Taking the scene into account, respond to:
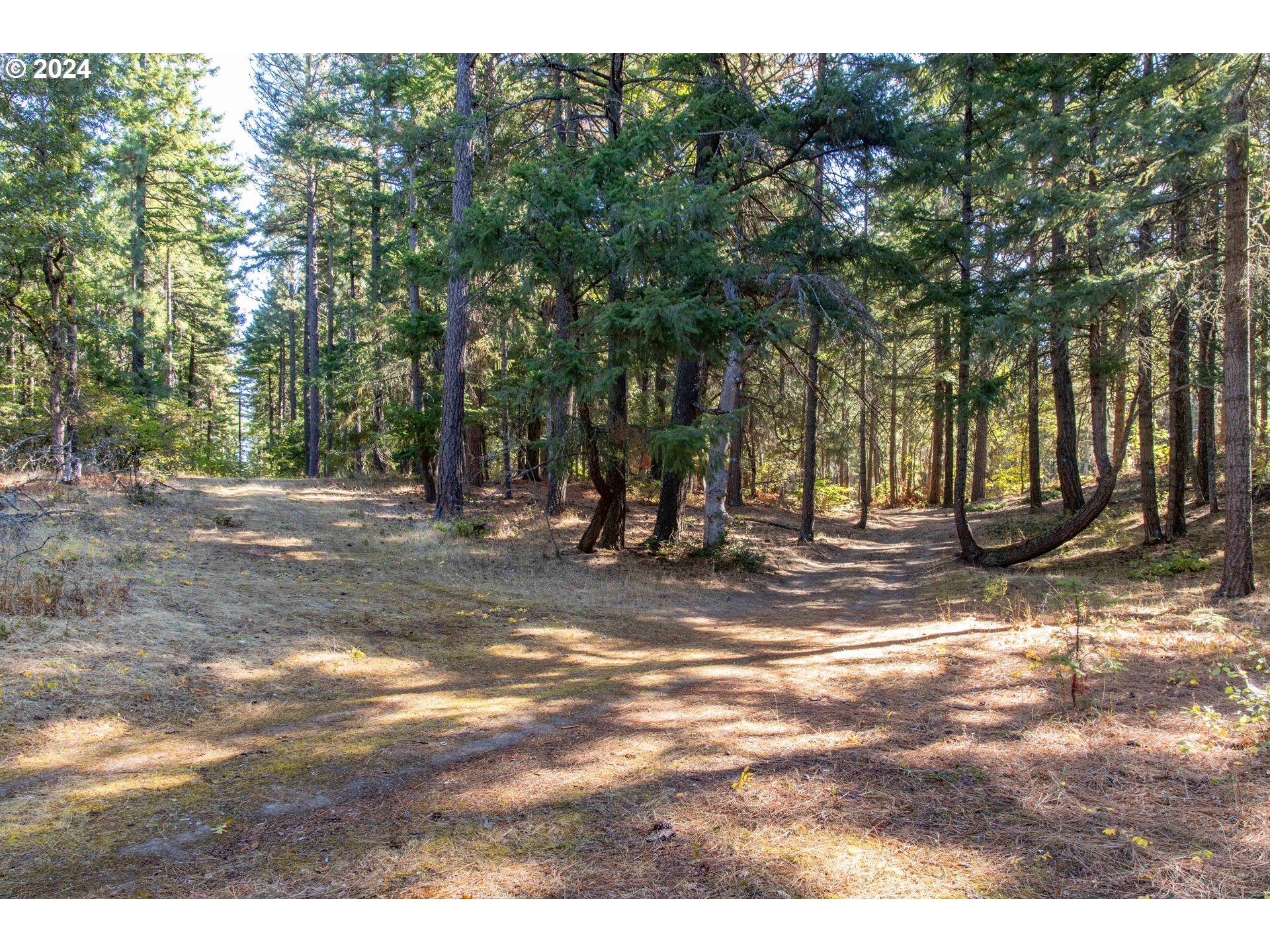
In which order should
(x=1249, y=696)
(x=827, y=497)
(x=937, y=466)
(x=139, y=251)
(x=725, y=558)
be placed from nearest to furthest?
(x=1249, y=696) < (x=725, y=558) < (x=139, y=251) < (x=827, y=497) < (x=937, y=466)

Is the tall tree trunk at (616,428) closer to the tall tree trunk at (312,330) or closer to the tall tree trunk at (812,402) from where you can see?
the tall tree trunk at (812,402)

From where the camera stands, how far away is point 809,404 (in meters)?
18.4

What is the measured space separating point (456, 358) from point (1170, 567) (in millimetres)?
13295

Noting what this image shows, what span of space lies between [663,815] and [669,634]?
553 centimetres

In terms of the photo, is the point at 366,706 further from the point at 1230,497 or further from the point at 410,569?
the point at 1230,497

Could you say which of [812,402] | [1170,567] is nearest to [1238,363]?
[1170,567]

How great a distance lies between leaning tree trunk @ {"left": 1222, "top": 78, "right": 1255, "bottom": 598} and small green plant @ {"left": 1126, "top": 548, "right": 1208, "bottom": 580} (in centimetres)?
222

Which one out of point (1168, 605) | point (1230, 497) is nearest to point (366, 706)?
point (1168, 605)

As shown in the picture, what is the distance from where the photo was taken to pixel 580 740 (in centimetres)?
453

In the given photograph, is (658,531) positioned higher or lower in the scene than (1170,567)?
higher

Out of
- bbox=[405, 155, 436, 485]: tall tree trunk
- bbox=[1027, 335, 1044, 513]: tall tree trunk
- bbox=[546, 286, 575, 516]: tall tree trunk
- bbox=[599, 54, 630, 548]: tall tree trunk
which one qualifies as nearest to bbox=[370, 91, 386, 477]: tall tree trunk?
bbox=[405, 155, 436, 485]: tall tree trunk

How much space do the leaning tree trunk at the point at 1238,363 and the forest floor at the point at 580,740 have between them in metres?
0.61

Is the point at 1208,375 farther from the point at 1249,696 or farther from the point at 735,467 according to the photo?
the point at 735,467

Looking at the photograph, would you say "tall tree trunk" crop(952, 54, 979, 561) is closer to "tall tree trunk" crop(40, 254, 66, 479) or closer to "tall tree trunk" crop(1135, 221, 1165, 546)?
"tall tree trunk" crop(1135, 221, 1165, 546)
